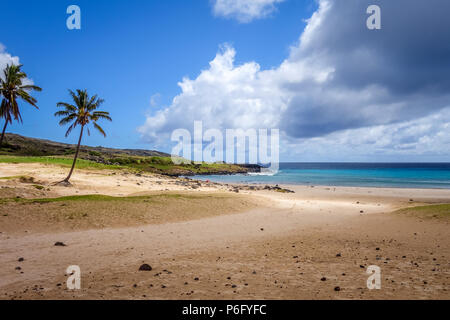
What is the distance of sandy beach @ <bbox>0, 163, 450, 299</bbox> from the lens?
20.8 feet

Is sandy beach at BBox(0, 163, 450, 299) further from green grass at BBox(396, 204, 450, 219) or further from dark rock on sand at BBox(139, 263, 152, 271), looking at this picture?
green grass at BBox(396, 204, 450, 219)

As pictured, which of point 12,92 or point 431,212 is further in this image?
point 12,92

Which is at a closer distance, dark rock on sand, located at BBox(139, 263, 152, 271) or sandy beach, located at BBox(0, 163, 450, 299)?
sandy beach, located at BBox(0, 163, 450, 299)

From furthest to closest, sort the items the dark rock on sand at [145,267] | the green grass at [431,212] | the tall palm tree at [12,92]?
1. the tall palm tree at [12,92]
2. the green grass at [431,212]
3. the dark rock on sand at [145,267]

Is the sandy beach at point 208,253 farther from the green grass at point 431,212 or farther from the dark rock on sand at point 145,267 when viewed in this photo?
the green grass at point 431,212

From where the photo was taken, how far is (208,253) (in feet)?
31.7

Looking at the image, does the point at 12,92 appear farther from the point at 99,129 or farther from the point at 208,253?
the point at 208,253

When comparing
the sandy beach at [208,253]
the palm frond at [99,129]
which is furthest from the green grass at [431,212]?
the palm frond at [99,129]

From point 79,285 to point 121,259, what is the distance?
2.31 meters

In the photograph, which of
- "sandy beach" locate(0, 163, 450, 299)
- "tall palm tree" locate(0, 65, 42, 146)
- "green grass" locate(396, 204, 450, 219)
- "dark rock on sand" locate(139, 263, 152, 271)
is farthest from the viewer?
"tall palm tree" locate(0, 65, 42, 146)

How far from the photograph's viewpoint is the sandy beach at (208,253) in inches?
Result: 249

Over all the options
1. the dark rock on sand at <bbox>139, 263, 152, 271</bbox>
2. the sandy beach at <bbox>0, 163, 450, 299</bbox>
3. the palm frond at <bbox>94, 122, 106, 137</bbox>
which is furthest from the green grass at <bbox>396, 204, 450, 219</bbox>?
the palm frond at <bbox>94, 122, 106, 137</bbox>

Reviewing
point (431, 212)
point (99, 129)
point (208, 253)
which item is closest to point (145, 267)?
point (208, 253)
